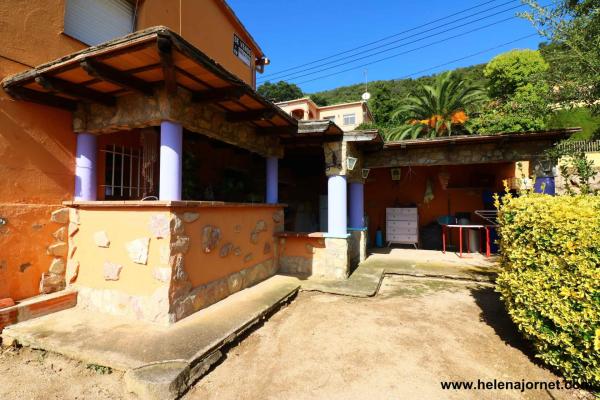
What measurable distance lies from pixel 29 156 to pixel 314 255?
497 centimetres

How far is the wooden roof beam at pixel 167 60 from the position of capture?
270 cm

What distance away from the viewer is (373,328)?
13.0 ft

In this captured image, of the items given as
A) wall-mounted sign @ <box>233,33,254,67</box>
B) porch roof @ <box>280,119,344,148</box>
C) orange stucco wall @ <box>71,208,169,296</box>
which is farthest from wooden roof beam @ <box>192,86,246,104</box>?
wall-mounted sign @ <box>233,33,254,67</box>

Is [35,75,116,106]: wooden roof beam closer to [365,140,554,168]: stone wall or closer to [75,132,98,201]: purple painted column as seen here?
[75,132,98,201]: purple painted column

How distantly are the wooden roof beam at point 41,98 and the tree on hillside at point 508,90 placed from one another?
14.8 m

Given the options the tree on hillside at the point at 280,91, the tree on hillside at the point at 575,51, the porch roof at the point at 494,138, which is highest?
the tree on hillside at the point at 280,91

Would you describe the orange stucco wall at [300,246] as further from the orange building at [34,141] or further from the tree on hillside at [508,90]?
the tree on hillside at [508,90]

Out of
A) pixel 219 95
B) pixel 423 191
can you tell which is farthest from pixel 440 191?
pixel 219 95

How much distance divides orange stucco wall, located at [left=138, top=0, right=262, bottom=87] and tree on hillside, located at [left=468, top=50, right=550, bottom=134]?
1145 cm

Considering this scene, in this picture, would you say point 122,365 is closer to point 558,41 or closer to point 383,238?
point 558,41

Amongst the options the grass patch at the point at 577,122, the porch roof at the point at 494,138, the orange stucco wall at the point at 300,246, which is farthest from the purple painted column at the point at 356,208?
the grass patch at the point at 577,122

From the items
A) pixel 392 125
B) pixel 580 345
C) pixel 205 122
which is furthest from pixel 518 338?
pixel 392 125

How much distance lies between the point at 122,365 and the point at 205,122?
125 inches

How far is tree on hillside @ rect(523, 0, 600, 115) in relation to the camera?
15.5 feet
